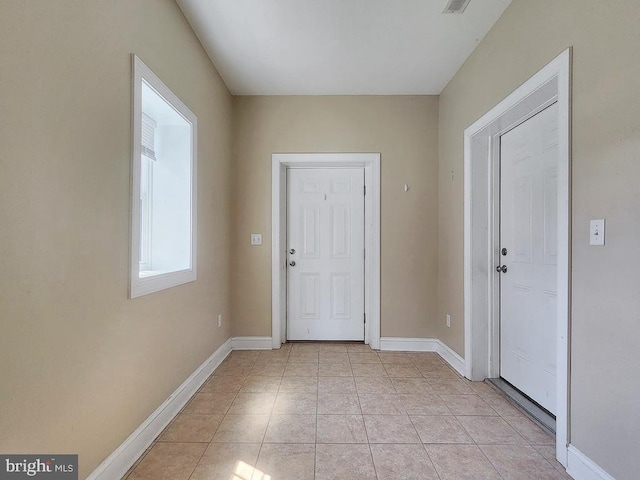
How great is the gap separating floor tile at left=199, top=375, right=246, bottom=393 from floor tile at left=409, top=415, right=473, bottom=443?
1.31 meters

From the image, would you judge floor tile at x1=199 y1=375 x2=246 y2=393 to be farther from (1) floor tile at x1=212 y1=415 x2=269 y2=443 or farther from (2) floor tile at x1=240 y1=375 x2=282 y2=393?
(1) floor tile at x1=212 y1=415 x2=269 y2=443

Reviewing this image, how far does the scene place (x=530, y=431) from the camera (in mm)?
1870

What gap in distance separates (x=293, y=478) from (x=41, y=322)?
4.12 feet

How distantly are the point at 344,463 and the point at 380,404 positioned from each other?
0.65 meters

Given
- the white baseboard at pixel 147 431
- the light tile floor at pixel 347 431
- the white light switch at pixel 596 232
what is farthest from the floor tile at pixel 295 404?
the white light switch at pixel 596 232

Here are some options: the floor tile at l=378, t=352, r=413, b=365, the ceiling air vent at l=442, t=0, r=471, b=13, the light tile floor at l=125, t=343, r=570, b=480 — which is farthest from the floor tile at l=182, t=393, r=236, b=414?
the ceiling air vent at l=442, t=0, r=471, b=13

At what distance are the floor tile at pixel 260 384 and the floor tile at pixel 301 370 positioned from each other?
0.48ft

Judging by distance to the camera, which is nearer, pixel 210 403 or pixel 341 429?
pixel 341 429

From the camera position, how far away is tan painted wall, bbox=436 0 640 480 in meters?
1.23


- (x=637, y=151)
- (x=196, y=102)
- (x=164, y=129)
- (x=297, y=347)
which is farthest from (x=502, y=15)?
(x=297, y=347)

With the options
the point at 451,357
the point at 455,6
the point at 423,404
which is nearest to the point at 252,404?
the point at 423,404

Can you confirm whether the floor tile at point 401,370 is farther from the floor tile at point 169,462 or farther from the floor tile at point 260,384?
the floor tile at point 169,462

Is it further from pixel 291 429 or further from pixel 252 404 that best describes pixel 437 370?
pixel 252 404

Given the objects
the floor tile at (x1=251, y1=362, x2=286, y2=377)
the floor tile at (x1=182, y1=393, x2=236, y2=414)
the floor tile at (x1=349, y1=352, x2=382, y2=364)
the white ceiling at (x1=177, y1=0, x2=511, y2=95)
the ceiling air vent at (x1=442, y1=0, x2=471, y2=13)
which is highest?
the white ceiling at (x1=177, y1=0, x2=511, y2=95)
